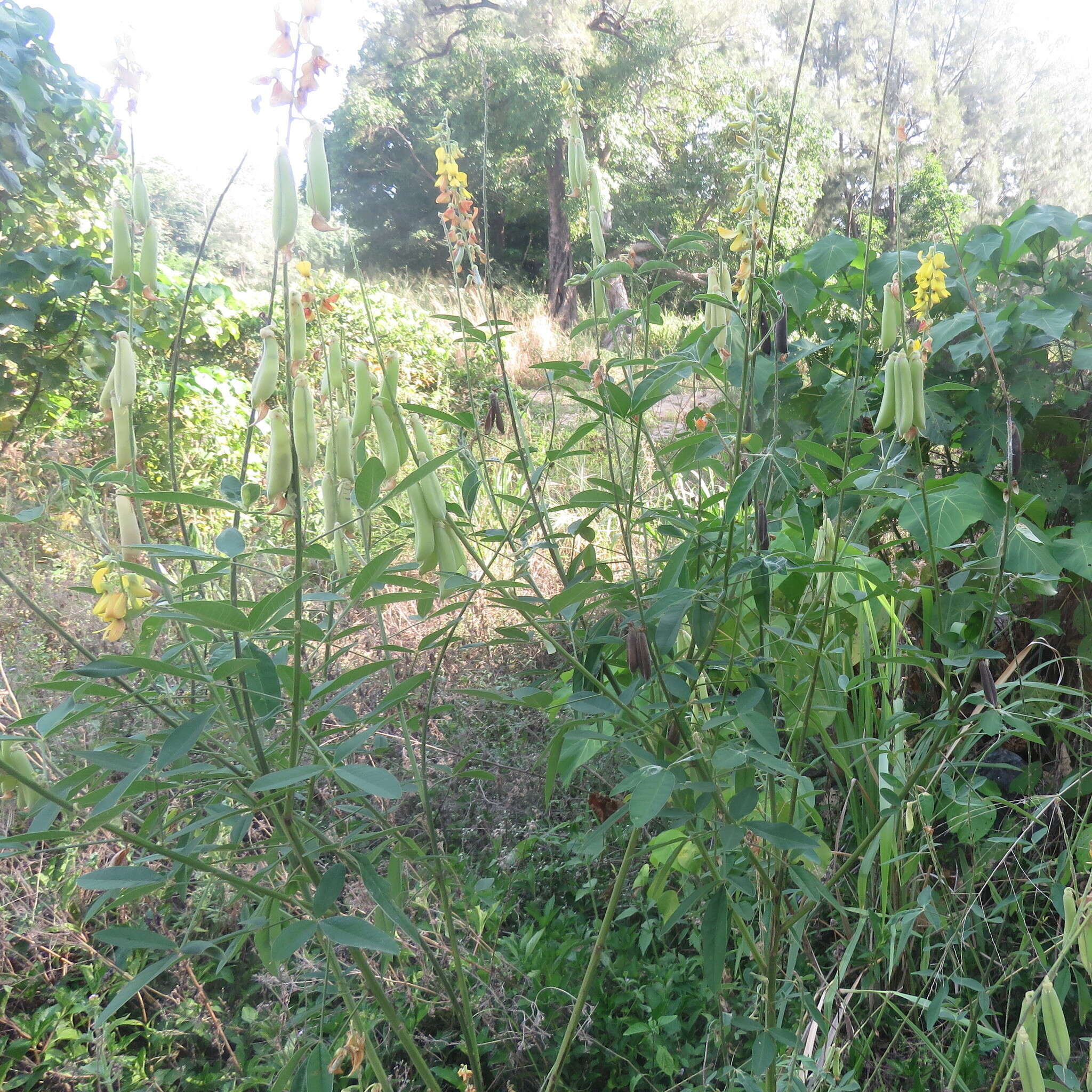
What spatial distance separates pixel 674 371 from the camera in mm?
868

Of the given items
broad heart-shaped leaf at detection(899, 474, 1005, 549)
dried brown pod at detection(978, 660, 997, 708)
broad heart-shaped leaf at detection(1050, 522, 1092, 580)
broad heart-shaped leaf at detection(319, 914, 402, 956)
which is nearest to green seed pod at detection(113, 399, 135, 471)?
broad heart-shaped leaf at detection(319, 914, 402, 956)

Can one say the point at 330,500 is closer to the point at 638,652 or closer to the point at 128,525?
the point at 128,525

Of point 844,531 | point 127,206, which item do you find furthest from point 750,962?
point 127,206

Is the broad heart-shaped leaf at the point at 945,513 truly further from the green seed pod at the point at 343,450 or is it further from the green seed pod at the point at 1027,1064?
the green seed pod at the point at 343,450

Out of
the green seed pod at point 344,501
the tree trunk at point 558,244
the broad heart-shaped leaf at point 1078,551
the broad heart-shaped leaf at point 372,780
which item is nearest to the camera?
the broad heart-shaped leaf at point 372,780

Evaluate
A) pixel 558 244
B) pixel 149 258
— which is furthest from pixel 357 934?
pixel 558 244

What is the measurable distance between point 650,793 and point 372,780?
24 centimetres

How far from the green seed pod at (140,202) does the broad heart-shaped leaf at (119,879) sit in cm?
63

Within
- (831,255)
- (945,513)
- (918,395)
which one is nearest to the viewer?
(918,395)

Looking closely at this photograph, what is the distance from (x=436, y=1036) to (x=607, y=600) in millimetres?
1026

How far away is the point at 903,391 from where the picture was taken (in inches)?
32.3

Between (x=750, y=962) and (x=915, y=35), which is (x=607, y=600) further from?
(x=915, y=35)

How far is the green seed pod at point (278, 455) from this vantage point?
0.68m

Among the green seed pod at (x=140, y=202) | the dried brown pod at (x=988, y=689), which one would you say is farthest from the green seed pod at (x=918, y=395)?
the green seed pod at (x=140, y=202)
